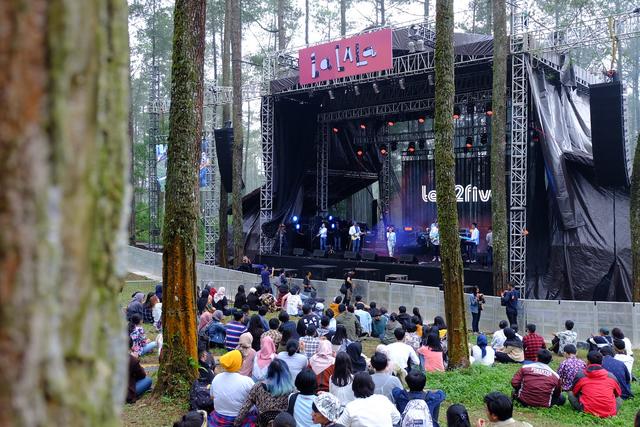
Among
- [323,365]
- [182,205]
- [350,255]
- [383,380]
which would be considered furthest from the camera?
[350,255]

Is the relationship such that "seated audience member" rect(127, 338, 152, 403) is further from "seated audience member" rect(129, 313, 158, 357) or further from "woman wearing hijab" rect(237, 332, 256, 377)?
"seated audience member" rect(129, 313, 158, 357)

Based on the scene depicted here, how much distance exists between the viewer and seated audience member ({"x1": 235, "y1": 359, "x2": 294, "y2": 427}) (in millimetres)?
5178

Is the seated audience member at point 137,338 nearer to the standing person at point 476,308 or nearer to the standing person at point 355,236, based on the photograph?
the standing person at point 476,308

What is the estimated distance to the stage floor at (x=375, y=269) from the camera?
16859 millimetres

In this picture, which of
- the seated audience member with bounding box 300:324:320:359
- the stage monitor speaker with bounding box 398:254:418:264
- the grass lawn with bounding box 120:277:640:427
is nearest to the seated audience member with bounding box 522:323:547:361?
the grass lawn with bounding box 120:277:640:427

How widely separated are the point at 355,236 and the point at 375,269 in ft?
11.4

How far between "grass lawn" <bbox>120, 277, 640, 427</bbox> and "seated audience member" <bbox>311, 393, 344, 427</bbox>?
2429 millimetres

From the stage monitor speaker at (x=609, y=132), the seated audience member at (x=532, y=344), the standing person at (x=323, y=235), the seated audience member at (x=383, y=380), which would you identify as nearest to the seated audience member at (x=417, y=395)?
the seated audience member at (x=383, y=380)

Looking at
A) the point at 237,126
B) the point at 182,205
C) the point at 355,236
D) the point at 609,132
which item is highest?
the point at 237,126

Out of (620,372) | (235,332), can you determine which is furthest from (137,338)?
(620,372)

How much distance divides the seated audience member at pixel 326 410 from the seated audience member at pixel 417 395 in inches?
30.6

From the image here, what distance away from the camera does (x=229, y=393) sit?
17.8ft

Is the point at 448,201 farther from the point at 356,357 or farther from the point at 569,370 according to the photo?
the point at 356,357

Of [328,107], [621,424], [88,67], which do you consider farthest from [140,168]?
[88,67]
